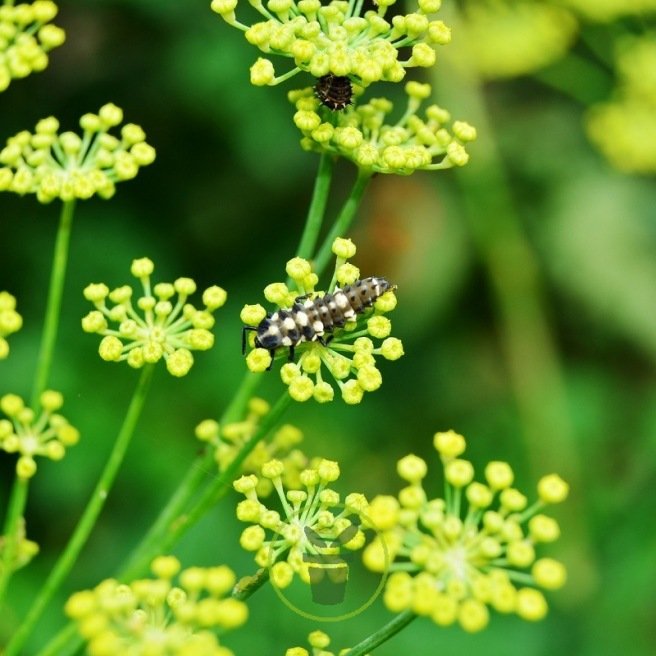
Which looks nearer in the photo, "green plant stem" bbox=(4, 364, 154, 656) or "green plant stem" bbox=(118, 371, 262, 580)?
"green plant stem" bbox=(4, 364, 154, 656)

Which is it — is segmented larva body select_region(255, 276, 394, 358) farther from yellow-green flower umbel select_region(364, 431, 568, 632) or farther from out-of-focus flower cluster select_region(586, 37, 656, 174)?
out-of-focus flower cluster select_region(586, 37, 656, 174)

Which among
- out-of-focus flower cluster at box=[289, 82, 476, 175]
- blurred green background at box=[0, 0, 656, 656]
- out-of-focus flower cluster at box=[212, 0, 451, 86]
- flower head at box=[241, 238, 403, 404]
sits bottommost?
blurred green background at box=[0, 0, 656, 656]

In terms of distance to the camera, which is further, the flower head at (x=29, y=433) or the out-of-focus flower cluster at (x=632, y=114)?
the out-of-focus flower cluster at (x=632, y=114)

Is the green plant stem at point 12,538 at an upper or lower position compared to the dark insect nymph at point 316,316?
lower

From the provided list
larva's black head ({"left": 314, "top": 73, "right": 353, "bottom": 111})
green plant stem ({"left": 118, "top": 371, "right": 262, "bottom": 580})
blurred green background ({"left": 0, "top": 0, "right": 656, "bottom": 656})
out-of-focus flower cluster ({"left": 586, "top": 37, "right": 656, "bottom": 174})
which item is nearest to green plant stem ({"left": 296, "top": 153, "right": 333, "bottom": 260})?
larva's black head ({"left": 314, "top": 73, "right": 353, "bottom": 111})

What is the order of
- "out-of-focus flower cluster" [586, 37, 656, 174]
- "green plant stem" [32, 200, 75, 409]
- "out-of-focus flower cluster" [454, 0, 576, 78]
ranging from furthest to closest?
"out-of-focus flower cluster" [454, 0, 576, 78]
"out-of-focus flower cluster" [586, 37, 656, 174]
"green plant stem" [32, 200, 75, 409]

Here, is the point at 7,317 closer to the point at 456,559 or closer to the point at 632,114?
the point at 456,559

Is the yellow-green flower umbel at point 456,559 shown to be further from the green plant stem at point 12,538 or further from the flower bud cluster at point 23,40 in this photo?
the flower bud cluster at point 23,40

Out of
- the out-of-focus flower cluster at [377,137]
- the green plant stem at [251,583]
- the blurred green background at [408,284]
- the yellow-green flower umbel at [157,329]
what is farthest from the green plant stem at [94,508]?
the blurred green background at [408,284]
